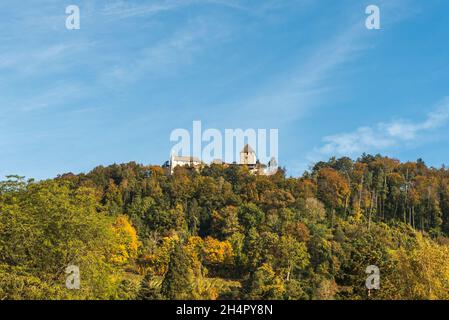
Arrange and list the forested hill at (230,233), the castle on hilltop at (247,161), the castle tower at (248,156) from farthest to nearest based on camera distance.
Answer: the castle tower at (248,156) < the castle on hilltop at (247,161) < the forested hill at (230,233)

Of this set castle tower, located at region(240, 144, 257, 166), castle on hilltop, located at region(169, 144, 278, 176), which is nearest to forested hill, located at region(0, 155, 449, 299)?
castle on hilltop, located at region(169, 144, 278, 176)

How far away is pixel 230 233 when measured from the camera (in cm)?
5681

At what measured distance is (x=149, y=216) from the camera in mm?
62500

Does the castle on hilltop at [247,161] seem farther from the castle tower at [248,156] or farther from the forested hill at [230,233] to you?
the forested hill at [230,233]

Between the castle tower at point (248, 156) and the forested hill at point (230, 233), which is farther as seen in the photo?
the castle tower at point (248, 156)

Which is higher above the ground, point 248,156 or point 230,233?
point 248,156

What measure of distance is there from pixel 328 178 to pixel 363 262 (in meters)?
43.4

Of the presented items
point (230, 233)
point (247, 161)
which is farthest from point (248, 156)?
point (230, 233)

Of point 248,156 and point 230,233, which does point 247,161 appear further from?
point 230,233

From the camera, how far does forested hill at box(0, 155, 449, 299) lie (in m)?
20.3

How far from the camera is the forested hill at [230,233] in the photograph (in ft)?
66.7

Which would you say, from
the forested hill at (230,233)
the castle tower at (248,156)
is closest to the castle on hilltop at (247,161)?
the castle tower at (248,156)

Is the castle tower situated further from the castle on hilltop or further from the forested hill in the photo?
the forested hill

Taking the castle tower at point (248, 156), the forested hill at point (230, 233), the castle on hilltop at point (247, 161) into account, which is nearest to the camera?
the forested hill at point (230, 233)
